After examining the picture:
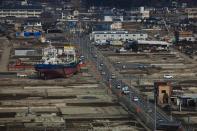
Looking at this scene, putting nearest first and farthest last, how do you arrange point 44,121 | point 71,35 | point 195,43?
point 44,121 → point 195,43 → point 71,35

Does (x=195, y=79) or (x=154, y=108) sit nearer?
(x=154, y=108)

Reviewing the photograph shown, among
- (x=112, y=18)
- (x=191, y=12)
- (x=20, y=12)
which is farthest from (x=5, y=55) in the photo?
(x=191, y=12)

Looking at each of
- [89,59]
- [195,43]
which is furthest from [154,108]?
[195,43]

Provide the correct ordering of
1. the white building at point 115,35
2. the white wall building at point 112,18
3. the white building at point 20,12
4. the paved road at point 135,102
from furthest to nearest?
the white building at point 20,12
the white wall building at point 112,18
the white building at point 115,35
the paved road at point 135,102

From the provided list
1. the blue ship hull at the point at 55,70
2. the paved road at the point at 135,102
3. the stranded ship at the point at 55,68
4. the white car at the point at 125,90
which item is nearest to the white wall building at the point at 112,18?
the paved road at the point at 135,102

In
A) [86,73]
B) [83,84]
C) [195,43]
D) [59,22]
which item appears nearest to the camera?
[83,84]

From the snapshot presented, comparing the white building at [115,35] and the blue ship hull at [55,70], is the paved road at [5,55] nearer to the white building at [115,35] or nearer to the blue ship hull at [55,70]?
the blue ship hull at [55,70]

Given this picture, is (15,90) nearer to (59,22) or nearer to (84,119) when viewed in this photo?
(84,119)

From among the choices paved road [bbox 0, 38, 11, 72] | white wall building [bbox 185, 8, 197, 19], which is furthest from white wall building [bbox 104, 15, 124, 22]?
paved road [bbox 0, 38, 11, 72]
